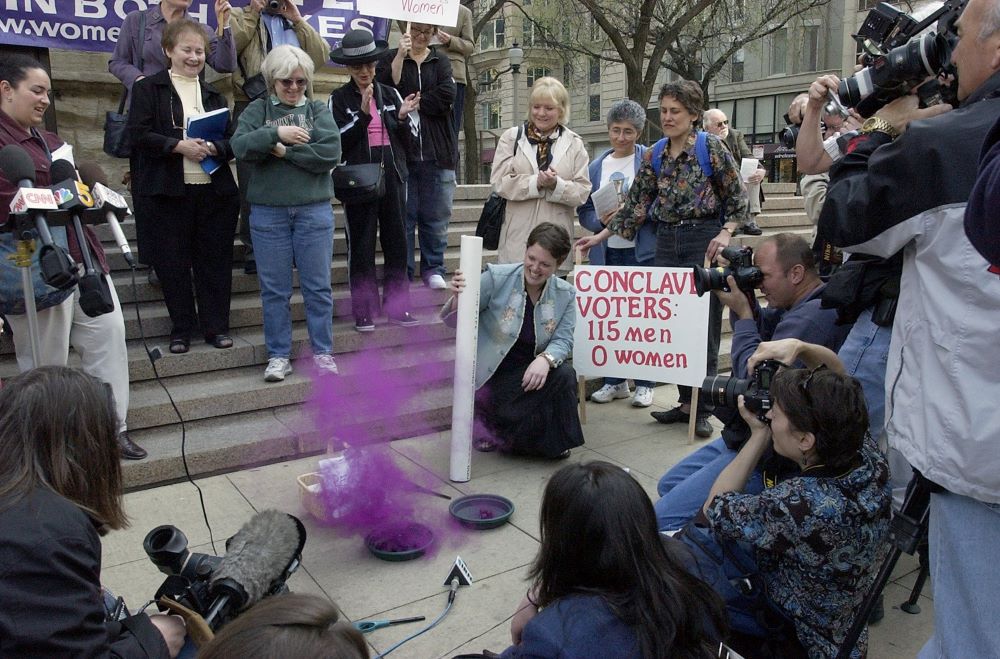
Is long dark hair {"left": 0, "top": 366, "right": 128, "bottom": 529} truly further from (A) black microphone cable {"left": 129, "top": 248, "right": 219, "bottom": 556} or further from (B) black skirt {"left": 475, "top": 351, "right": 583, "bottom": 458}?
(B) black skirt {"left": 475, "top": 351, "right": 583, "bottom": 458}

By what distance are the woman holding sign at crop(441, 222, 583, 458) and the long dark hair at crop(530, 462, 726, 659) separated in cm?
268

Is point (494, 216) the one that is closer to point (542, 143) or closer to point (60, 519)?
point (542, 143)

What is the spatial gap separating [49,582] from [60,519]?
0.14 meters

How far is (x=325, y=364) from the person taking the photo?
5.09 metres

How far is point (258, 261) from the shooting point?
4977 mm

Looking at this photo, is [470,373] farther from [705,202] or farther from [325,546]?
[705,202]

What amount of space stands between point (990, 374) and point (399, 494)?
2.88 metres

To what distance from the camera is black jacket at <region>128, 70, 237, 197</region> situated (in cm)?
479

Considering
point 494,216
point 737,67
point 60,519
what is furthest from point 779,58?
point 60,519

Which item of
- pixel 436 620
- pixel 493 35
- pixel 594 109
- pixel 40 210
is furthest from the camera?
pixel 594 109

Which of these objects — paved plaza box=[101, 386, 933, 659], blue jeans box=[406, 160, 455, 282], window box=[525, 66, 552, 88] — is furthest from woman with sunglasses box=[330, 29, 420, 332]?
window box=[525, 66, 552, 88]

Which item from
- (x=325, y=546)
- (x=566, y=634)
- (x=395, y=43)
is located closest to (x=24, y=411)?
(x=566, y=634)

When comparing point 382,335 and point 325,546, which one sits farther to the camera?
point 382,335

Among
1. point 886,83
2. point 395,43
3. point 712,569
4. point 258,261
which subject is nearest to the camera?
point 886,83
